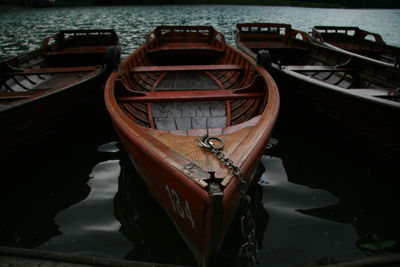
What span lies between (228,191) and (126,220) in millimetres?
2146

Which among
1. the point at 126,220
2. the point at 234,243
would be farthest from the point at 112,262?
the point at 234,243

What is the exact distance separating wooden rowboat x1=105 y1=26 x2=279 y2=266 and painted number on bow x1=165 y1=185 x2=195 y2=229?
0.01 meters

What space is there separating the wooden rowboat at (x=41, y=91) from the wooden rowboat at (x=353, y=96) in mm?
3738

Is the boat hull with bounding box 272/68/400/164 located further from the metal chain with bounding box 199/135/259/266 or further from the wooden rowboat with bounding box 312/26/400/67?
the wooden rowboat with bounding box 312/26/400/67

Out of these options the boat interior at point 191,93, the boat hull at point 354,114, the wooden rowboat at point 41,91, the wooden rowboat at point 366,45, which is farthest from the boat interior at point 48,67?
the wooden rowboat at point 366,45

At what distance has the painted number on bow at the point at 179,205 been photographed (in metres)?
2.57

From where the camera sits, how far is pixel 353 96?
15.2 ft

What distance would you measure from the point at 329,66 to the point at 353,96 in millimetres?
2676

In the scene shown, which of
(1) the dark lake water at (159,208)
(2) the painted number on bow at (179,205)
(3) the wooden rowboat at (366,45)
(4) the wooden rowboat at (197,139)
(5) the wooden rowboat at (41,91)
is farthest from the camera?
(3) the wooden rowboat at (366,45)

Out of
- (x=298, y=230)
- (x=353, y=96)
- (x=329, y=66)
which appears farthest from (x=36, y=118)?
(x=329, y=66)

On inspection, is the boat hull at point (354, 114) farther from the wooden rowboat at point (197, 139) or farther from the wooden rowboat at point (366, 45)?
the wooden rowboat at point (366, 45)

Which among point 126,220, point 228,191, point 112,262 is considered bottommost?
point 126,220

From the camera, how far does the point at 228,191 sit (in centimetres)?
225

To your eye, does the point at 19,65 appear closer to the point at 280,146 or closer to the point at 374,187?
the point at 280,146
